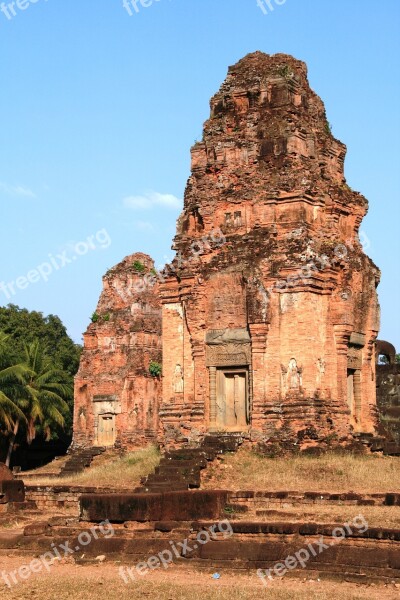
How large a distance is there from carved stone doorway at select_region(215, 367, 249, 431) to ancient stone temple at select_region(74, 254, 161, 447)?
12513mm

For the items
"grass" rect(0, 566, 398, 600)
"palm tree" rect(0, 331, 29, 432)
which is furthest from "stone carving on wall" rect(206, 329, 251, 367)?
"palm tree" rect(0, 331, 29, 432)

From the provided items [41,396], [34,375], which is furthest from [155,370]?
[34,375]

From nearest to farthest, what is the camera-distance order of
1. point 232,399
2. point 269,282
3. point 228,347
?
1. point 269,282
2. point 228,347
3. point 232,399

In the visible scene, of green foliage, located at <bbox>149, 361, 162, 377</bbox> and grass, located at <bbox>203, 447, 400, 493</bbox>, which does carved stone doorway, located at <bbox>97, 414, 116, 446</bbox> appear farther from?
grass, located at <bbox>203, 447, 400, 493</bbox>

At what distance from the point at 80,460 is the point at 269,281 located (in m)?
14.9

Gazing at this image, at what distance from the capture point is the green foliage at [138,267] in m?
37.4

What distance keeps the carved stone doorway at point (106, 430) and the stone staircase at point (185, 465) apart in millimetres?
14931

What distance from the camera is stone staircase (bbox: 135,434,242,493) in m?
18.7

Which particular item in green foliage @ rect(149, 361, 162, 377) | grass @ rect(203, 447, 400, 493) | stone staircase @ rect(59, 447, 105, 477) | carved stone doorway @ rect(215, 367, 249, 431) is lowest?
grass @ rect(203, 447, 400, 493)

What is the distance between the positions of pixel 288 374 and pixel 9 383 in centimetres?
1987

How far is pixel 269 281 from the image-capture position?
2153 cm

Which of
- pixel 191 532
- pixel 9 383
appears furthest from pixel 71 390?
pixel 191 532

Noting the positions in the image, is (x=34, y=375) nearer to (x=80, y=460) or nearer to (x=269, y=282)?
(x=80, y=460)

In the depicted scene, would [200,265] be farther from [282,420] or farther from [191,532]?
[191,532]
